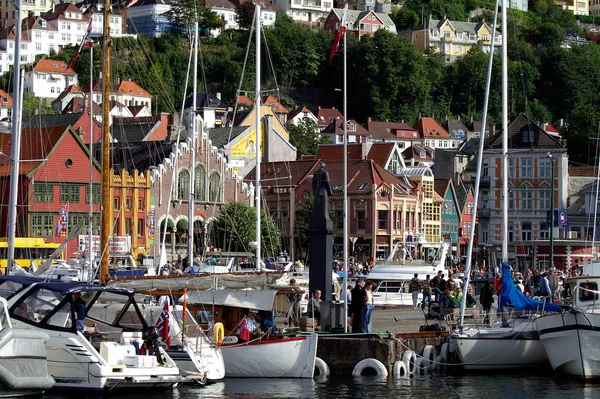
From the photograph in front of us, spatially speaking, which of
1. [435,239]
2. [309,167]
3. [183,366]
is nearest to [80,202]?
[309,167]

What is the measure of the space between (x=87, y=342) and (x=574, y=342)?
12758 millimetres

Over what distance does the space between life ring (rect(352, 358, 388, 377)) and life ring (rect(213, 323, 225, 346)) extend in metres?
3.68

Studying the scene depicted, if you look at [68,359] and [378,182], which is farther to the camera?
[378,182]

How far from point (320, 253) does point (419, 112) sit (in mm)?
131475

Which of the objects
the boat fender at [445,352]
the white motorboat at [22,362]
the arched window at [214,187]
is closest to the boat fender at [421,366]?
the boat fender at [445,352]

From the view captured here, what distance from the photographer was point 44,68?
542 feet

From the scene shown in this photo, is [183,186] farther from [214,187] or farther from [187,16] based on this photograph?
[187,16]

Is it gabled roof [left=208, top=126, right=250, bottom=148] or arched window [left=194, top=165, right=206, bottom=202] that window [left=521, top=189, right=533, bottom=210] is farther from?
gabled roof [left=208, top=126, right=250, bottom=148]

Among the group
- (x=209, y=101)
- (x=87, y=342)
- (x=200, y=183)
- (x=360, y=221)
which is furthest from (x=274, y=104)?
(x=87, y=342)

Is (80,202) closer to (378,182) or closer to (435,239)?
(378,182)

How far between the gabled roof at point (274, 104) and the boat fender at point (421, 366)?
11029 centimetres

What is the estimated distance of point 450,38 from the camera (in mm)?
192500

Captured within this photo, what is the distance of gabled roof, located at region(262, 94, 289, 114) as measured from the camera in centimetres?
15105

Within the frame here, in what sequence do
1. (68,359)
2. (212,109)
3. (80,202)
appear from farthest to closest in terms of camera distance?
(212,109) → (80,202) → (68,359)
